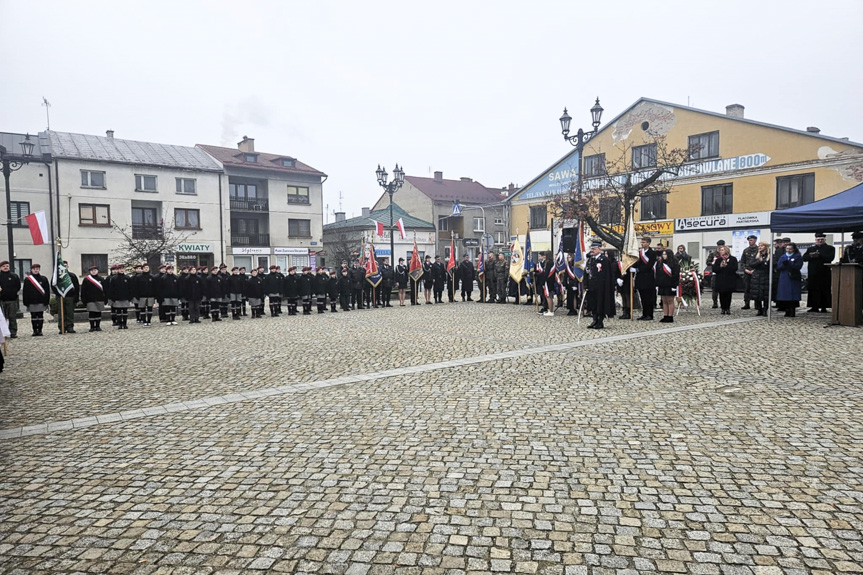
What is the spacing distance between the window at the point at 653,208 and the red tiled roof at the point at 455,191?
26.6m

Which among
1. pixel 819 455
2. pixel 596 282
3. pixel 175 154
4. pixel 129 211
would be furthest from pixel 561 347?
pixel 175 154

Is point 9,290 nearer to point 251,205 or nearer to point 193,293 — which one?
point 193,293

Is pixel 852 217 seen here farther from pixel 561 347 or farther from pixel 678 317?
pixel 561 347

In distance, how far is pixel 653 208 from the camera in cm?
3769

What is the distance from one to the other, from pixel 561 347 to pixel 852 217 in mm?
7284

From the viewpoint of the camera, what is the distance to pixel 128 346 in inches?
489

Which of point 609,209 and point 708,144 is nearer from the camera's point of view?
point 609,209

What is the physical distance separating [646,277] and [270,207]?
127 ft

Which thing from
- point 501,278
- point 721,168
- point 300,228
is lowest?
point 501,278

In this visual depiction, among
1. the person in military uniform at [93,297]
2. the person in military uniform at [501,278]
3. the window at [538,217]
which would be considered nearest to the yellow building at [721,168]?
the window at [538,217]

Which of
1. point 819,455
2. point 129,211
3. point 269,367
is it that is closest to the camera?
point 819,455

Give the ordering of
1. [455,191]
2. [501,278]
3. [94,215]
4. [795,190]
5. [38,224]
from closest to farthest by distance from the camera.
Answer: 1. [38,224]
2. [501,278]
3. [795,190]
4. [94,215]
5. [455,191]

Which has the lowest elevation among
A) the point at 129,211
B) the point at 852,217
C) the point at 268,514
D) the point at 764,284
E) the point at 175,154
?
the point at 268,514

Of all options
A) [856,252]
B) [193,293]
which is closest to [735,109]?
[856,252]
